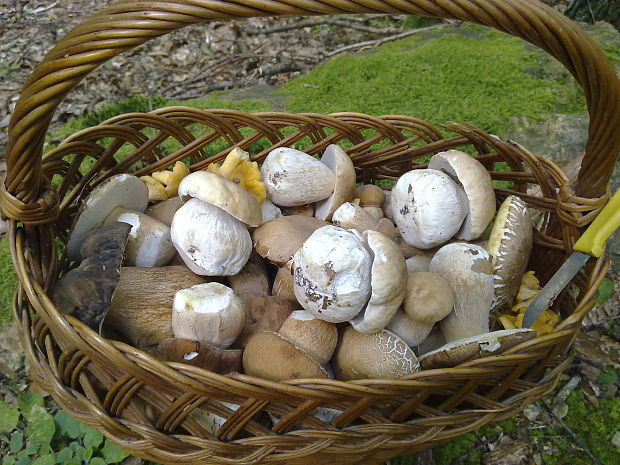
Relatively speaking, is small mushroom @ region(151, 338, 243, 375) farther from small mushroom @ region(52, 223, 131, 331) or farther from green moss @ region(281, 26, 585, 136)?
green moss @ region(281, 26, 585, 136)

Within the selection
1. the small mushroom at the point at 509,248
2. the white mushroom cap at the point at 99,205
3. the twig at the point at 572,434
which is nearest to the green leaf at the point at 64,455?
the white mushroom cap at the point at 99,205

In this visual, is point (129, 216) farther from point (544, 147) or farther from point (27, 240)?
point (544, 147)

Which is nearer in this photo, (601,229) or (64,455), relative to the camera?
(601,229)

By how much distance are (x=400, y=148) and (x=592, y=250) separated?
2.56 feet

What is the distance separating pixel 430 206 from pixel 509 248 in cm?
26

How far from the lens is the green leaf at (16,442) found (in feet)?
5.55

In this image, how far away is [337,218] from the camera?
165 cm

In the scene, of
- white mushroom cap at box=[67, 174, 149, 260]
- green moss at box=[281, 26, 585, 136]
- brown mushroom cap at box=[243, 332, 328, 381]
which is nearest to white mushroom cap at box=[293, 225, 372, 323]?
brown mushroom cap at box=[243, 332, 328, 381]

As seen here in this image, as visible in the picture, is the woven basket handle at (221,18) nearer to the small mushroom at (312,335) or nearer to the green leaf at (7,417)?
the small mushroom at (312,335)

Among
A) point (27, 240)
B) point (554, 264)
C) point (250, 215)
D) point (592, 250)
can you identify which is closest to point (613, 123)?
point (592, 250)

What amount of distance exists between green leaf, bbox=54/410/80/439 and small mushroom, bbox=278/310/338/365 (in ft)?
2.85

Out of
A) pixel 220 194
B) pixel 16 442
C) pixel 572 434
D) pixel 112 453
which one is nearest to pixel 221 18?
pixel 220 194

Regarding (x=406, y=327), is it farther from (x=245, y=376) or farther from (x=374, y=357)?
(x=245, y=376)

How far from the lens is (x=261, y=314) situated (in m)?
1.45
